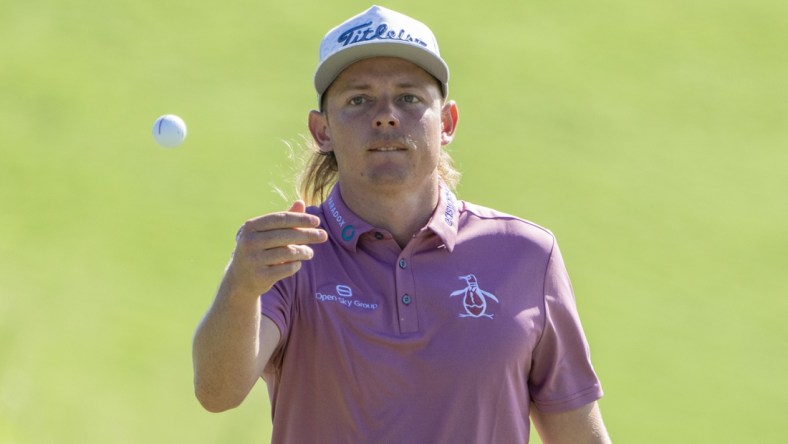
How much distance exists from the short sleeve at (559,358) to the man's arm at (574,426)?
2 centimetres

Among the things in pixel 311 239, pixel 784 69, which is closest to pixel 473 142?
pixel 784 69

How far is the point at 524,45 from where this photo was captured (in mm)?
7438

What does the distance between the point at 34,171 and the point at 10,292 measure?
781 millimetres

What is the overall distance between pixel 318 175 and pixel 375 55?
1.27 ft

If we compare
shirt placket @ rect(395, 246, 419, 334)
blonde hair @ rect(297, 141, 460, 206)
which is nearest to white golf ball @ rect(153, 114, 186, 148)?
blonde hair @ rect(297, 141, 460, 206)

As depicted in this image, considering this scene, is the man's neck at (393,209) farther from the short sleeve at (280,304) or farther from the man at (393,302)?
the short sleeve at (280,304)

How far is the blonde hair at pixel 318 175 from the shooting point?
2.78 meters

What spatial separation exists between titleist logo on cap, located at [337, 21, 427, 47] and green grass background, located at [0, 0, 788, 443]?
9.91 ft

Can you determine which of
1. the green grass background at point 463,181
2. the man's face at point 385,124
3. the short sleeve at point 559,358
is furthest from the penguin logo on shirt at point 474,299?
the green grass background at point 463,181

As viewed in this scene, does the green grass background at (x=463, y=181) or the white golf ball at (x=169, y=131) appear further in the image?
the green grass background at (x=463, y=181)

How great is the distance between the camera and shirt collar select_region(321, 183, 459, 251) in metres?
2.44

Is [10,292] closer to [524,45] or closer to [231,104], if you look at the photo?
[231,104]

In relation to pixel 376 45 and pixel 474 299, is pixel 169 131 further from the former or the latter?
pixel 474 299

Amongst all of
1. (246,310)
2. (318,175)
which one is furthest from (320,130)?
(246,310)
